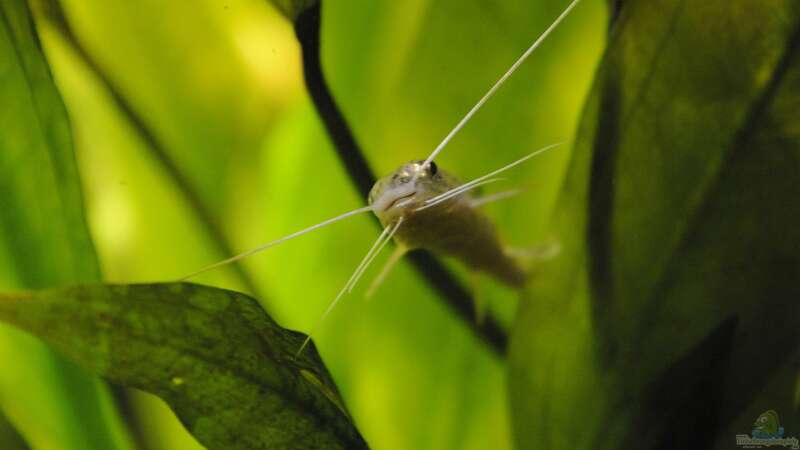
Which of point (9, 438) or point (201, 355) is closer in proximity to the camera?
point (201, 355)

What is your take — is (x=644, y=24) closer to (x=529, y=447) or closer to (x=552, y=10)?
(x=552, y=10)

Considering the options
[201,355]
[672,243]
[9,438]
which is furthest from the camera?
[9,438]

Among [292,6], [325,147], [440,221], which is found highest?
[292,6]

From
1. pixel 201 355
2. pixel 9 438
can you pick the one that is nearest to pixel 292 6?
pixel 201 355

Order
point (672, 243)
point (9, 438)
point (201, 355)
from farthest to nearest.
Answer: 1. point (9, 438)
2. point (672, 243)
3. point (201, 355)

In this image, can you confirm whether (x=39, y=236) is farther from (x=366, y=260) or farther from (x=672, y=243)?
(x=672, y=243)

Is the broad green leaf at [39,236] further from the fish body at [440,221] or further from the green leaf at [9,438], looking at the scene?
the fish body at [440,221]

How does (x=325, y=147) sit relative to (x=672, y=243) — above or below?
above

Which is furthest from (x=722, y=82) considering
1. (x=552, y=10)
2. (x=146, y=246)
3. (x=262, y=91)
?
(x=146, y=246)
